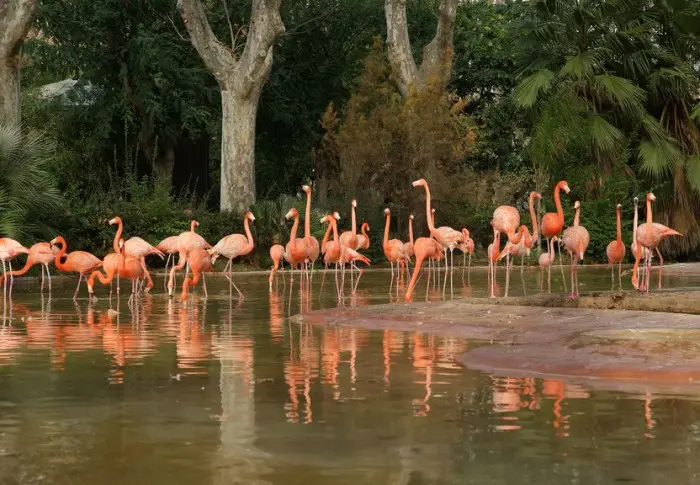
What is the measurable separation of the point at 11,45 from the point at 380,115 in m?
10.5

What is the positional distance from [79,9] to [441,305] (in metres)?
22.3

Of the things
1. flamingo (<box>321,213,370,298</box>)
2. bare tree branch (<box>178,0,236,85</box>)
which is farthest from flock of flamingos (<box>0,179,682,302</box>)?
bare tree branch (<box>178,0,236,85</box>)

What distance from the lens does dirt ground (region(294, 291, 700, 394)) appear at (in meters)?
10.6

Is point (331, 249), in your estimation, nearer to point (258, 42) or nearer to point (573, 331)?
point (573, 331)

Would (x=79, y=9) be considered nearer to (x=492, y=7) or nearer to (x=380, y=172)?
(x=380, y=172)

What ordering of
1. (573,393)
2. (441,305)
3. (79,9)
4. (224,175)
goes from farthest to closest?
(79,9), (224,175), (441,305), (573,393)

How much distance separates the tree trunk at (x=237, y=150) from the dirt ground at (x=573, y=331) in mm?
14618

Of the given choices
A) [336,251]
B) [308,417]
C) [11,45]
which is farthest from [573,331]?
[11,45]

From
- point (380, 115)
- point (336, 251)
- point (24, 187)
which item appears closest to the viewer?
point (336, 251)

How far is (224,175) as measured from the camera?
3073 cm

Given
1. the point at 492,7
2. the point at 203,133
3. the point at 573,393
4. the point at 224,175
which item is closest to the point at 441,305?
the point at 573,393

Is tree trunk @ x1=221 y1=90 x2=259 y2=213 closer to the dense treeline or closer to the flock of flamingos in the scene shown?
the dense treeline

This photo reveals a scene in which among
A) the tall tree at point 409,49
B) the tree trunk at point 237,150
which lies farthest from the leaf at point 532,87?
the tree trunk at point 237,150

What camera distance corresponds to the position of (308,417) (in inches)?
349
